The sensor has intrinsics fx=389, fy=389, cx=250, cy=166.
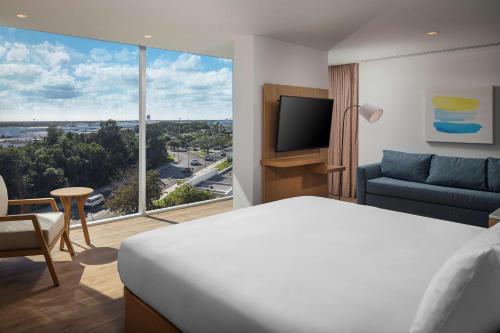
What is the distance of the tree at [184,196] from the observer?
5684 mm

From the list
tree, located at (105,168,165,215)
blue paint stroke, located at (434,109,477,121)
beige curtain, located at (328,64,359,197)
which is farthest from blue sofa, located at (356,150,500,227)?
tree, located at (105,168,165,215)

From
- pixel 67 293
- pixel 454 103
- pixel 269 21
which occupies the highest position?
pixel 269 21

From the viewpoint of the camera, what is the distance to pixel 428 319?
1145 mm

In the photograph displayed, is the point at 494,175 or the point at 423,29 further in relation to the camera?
the point at 494,175

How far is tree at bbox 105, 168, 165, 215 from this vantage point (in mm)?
5137

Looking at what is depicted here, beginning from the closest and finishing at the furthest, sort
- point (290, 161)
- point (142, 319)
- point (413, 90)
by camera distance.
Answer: point (142, 319)
point (290, 161)
point (413, 90)

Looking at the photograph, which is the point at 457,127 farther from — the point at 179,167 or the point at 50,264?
the point at 50,264

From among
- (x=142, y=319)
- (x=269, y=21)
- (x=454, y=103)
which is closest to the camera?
(x=142, y=319)

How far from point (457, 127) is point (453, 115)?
0.18 m

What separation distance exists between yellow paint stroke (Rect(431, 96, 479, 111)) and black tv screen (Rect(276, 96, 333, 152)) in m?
1.58

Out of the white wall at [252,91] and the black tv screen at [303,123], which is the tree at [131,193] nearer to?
the white wall at [252,91]

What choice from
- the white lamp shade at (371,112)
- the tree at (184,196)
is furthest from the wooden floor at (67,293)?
the white lamp shade at (371,112)

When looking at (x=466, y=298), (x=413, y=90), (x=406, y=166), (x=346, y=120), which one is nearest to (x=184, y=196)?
(x=346, y=120)

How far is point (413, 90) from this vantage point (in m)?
5.81
